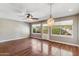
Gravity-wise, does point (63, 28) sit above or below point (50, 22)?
below

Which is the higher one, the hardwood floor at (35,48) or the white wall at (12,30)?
the white wall at (12,30)

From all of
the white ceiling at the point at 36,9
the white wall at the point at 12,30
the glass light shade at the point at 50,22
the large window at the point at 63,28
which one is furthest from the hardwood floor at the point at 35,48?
the white ceiling at the point at 36,9

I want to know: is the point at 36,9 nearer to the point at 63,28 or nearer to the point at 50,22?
the point at 50,22

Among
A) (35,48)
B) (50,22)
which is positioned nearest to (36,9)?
(50,22)

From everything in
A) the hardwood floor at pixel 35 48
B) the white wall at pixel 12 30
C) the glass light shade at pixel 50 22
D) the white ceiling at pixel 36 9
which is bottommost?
the hardwood floor at pixel 35 48

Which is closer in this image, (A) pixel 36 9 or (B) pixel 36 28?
(A) pixel 36 9

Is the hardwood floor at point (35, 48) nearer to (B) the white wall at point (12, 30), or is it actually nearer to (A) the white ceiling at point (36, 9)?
(B) the white wall at point (12, 30)

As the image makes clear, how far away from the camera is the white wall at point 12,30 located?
1.89m

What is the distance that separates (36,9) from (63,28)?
697mm

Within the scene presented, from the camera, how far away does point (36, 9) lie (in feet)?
6.23

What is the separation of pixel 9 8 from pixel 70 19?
4.17 feet

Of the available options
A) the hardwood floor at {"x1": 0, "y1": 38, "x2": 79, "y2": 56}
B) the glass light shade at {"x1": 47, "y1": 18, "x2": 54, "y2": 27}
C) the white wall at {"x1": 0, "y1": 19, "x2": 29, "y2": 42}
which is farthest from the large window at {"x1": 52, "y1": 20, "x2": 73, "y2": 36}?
the white wall at {"x1": 0, "y1": 19, "x2": 29, "y2": 42}

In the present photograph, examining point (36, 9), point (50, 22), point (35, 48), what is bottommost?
point (35, 48)

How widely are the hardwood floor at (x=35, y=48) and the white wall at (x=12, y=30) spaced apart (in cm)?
11
